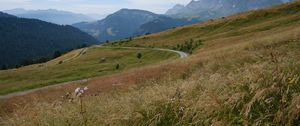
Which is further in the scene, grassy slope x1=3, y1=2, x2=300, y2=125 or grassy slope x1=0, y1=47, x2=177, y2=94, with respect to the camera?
grassy slope x1=0, y1=47, x2=177, y2=94

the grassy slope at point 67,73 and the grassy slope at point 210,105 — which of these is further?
the grassy slope at point 67,73

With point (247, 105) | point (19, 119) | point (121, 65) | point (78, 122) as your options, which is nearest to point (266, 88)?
point (247, 105)

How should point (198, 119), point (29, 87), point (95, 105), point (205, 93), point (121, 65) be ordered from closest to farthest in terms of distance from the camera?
point (198, 119) → point (205, 93) → point (95, 105) → point (29, 87) → point (121, 65)

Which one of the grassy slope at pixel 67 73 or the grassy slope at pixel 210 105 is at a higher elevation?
the grassy slope at pixel 210 105

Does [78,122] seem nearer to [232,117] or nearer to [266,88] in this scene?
[232,117]

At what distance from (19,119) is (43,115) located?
1.74ft

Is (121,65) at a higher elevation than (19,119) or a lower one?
lower

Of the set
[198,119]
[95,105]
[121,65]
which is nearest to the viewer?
[198,119]

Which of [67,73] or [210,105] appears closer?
[210,105]

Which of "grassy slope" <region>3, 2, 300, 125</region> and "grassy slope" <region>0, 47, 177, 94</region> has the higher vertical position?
"grassy slope" <region>3, 2, 300, 125</region>

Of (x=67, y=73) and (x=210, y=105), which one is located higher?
(x=210, y=105)

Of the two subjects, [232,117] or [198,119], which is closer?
[232,117]

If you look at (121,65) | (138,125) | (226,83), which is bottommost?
(121,65)

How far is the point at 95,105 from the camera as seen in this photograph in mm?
7953
